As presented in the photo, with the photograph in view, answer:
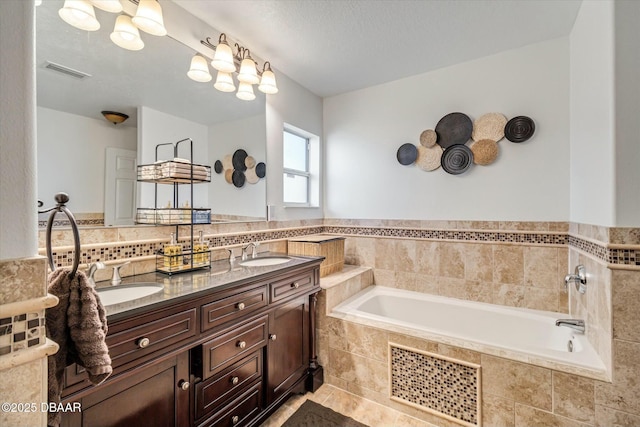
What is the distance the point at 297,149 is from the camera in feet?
9.98

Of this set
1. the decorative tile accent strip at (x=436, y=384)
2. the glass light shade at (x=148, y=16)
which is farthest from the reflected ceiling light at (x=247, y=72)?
the decorative tile accent strip at (x=436, y=384)

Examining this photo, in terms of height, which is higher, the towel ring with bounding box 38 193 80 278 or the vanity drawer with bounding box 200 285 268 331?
the towel ring with bounding box 38 193 80 278

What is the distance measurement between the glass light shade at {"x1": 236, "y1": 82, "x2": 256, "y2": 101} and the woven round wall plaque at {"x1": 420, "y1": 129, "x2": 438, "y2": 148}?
156 centimetres

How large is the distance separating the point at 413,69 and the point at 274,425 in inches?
119

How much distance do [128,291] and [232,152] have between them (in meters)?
1.20

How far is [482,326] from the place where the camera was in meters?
2.35

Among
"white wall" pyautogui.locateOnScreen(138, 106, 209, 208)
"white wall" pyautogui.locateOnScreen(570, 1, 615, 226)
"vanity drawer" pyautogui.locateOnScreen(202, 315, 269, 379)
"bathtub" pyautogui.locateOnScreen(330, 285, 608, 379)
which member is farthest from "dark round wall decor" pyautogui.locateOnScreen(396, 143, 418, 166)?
"vanity drawer" pyautogui.locateOnScreen(202, 315, 269, 379)

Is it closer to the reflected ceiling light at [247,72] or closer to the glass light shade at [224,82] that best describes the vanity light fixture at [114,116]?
the glass light shade at [224,82]

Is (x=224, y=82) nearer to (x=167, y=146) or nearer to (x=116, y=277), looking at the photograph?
(x=167, y=146)

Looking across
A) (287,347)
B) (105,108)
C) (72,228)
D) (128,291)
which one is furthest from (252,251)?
(72,228)

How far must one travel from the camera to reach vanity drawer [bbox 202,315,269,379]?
1354mm

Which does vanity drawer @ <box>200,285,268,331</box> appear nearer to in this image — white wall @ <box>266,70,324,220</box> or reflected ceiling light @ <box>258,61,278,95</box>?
white wall @ <box>266,70,324,220</box>

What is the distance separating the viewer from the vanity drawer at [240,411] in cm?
142

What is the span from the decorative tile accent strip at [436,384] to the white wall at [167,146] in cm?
170
